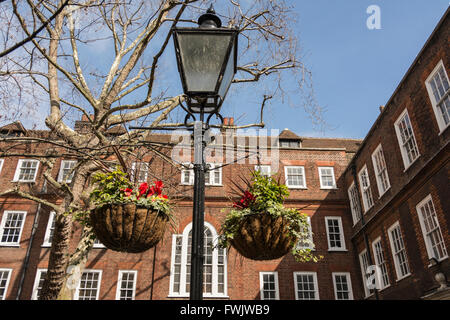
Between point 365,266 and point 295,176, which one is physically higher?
point 295,176

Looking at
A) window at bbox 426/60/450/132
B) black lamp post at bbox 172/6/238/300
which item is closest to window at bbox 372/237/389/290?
window at bbox 426/60/450/132

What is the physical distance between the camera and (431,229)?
39.4ft

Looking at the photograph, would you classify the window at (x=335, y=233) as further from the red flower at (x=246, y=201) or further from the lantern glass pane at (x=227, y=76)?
the lantern glass pane at (x=227, y=76)

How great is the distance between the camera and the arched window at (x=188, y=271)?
1750cm

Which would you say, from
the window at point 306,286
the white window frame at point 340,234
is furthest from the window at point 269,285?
the white window frame at point 340,234

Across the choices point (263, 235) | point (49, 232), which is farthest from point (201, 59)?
point (49, 232)


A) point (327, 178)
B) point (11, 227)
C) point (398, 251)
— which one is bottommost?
point (398, 251)

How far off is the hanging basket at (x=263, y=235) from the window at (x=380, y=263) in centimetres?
1306

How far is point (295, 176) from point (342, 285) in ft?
21.5

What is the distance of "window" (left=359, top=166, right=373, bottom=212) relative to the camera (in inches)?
675

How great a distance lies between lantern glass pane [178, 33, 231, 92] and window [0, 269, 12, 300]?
19188 millimetres

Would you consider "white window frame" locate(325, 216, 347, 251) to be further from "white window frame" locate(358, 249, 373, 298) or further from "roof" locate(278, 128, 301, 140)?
"roof" locate(278, 128, 301, 140)

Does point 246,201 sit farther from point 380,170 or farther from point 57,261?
point 380,170

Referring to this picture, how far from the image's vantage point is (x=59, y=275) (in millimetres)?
7297
